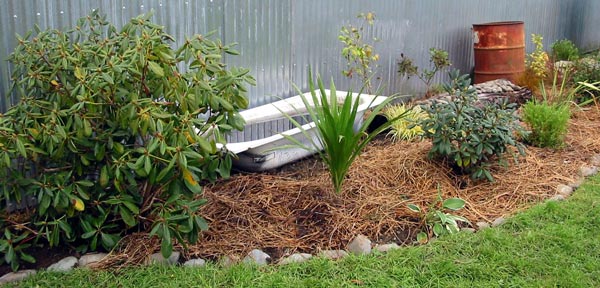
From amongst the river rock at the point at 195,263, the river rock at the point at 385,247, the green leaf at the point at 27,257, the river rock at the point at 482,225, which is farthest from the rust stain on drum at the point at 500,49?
the green leaf at the point at 27,257

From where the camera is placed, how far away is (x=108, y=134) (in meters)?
3.14

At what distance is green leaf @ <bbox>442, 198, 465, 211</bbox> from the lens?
3.95m

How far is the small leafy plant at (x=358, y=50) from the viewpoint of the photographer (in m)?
5.71

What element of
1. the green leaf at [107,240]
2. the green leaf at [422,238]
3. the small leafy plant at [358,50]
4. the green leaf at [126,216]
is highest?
the small leafy plant at [358,50]

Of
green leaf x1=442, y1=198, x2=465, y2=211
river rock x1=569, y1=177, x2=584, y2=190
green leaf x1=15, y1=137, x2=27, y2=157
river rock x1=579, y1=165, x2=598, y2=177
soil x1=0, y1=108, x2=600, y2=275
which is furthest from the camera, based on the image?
river rock x1=579, y1=165, x2=598, y2=177

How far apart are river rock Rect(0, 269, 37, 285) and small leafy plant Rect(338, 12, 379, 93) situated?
11.3 ft

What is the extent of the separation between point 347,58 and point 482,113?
1826mm

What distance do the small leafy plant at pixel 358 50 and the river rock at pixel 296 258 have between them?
264 cm

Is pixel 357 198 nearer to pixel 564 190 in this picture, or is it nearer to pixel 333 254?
pixel 333 254

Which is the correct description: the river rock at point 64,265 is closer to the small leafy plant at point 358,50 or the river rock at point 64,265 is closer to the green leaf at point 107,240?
the green leaf at point 107,240

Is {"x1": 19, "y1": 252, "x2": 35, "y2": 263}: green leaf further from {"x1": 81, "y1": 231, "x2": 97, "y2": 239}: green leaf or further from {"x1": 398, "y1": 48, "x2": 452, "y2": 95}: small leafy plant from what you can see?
{"x1": 398, "y1": 48, "x2": 452, "y2": 95}: small leafy plant

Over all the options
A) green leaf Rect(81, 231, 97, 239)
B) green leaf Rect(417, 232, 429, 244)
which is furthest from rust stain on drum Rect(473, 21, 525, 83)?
green leaf Rect(81, 231, 97, 239)

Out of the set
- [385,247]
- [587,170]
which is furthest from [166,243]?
[587,170]

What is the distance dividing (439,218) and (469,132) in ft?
2.76
